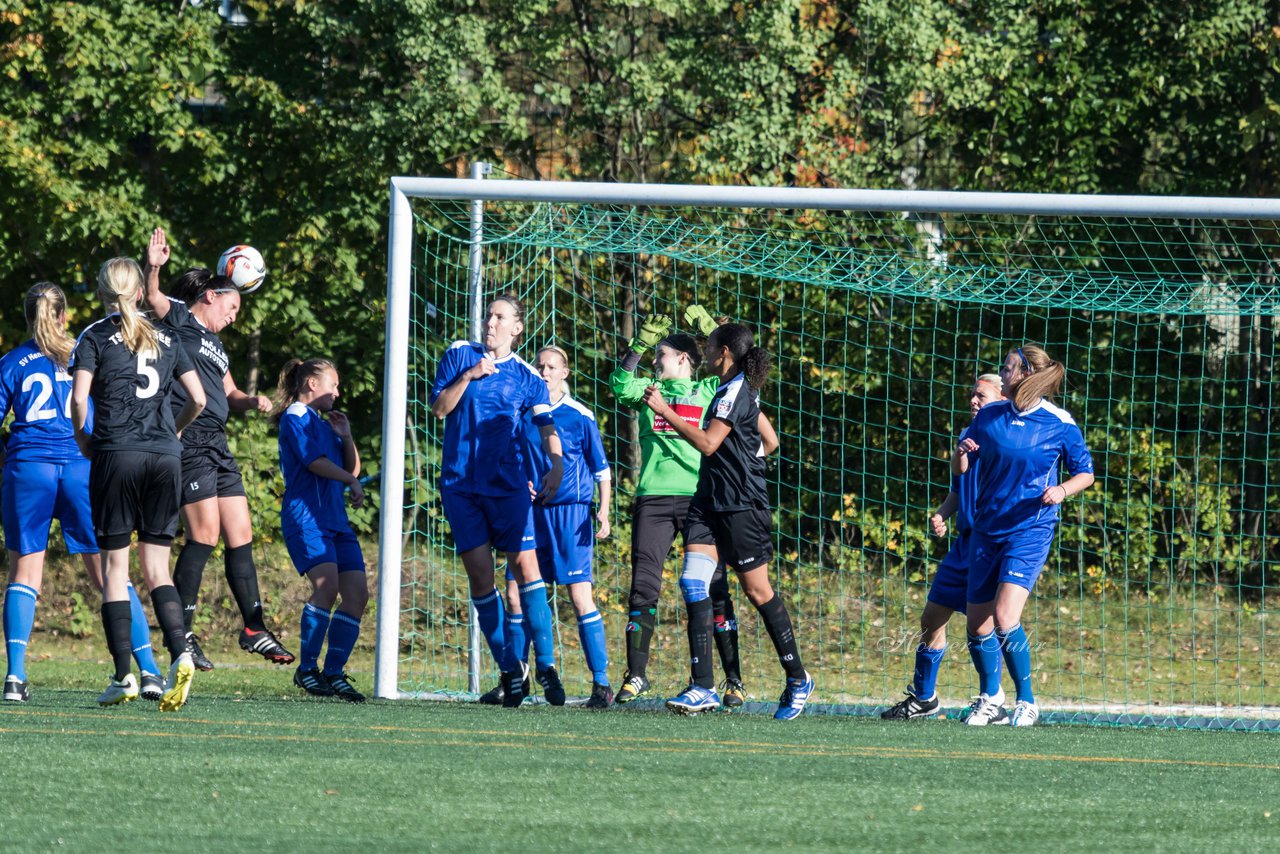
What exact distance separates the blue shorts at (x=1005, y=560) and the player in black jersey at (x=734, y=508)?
0.88 metres

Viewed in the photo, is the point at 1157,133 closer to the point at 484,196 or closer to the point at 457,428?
the point at 484,196

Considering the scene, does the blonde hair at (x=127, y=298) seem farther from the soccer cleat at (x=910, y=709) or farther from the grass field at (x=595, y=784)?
the soccer cleat at (x=910, y=709)

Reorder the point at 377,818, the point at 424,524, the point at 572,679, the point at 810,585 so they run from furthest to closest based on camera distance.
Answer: the point at 424,524, the point at 810,585, the point at 572,679, the point at 377,818

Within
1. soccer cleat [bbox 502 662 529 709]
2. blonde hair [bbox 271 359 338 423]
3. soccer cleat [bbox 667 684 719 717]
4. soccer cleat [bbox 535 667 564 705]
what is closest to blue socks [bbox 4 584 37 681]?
blonde hair [bbox 271 359 338 423]

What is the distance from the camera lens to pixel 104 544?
21.5ft

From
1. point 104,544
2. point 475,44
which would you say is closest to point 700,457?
point 104,544

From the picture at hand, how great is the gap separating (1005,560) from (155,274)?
3967 millimetres

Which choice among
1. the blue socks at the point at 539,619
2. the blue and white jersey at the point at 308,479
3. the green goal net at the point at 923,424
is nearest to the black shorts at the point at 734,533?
the blue socks at the point at 539,619

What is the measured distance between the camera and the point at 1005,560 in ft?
24.0

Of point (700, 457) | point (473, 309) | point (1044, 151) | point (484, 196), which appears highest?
point (1044, 151)

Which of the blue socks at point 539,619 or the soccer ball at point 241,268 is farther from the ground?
the soccer ball at point 241,268

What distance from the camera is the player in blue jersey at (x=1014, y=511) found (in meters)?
7.29

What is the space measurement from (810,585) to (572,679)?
1.94 metres

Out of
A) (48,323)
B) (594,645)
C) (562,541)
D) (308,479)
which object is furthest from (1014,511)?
(48,323)
